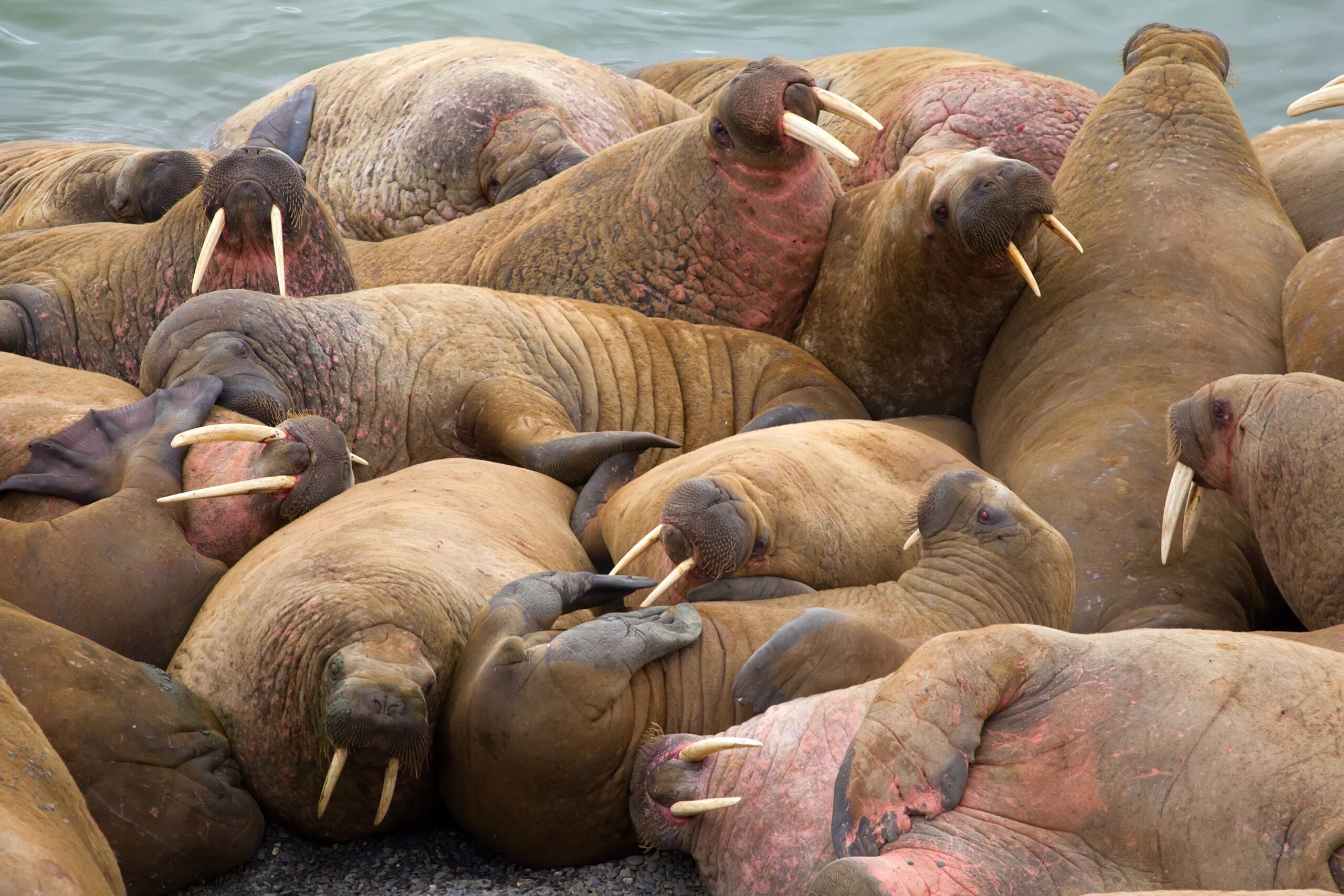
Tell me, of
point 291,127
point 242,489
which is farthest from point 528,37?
point 242,489

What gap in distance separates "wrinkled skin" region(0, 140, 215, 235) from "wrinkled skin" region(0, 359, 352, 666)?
2512 mm

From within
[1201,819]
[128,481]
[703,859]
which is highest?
[1201,819]

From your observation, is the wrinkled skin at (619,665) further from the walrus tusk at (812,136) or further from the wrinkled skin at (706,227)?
the wrinkled skin at (706,227)

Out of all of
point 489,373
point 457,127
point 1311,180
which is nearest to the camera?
point 489,373

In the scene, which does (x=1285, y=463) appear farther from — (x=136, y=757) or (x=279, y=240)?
(x=279, y=240)

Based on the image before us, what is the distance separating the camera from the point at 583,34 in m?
12.9

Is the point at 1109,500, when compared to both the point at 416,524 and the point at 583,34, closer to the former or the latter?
the point at 416,524

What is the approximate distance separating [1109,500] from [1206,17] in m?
9.55

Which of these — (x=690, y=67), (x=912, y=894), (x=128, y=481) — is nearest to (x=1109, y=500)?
(x=912, y=894)

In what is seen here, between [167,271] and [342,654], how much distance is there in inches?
113

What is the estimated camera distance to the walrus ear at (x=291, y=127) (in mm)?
8367

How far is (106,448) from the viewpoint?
413 centimetres

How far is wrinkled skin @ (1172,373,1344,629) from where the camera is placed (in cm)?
357

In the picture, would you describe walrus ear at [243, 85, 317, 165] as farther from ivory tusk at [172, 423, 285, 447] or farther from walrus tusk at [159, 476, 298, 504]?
walrus tusk at [159, 476, 298, 504]
